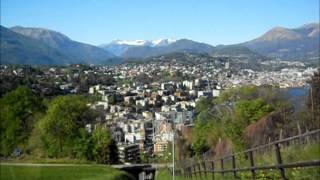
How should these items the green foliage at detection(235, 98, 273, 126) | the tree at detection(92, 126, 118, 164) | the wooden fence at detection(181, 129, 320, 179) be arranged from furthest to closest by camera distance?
the tree at detection(92, 126, 118, 164) → the green foliage at detection(235, 98, 273, 126) → the wooden fence at detection(181, 129, 320, 179)

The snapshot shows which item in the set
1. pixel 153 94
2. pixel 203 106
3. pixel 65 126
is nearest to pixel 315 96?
pixel 65 126

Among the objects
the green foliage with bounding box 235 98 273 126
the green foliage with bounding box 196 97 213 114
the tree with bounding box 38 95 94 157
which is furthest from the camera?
the green foliage with bounding box 196 97 213 114

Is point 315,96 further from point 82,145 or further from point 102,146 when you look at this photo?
point 102,146

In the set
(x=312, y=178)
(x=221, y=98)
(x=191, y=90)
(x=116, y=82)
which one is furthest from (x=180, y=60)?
(x=312, y=178)

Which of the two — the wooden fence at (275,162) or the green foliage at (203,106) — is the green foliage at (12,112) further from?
the green foliage at (203,106)

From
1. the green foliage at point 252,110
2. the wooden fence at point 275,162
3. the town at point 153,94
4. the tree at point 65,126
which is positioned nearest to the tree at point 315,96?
the green foliage at point 252,110

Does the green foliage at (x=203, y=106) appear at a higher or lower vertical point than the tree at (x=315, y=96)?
lower

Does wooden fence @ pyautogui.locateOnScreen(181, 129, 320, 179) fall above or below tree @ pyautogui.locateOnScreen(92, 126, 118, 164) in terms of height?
above

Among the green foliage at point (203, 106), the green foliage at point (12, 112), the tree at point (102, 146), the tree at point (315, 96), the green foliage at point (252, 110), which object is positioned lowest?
the tree at point (102, 146)

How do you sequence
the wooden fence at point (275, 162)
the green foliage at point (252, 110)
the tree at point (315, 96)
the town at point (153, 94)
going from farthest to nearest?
1. the town at point (153, 94)
2. the green foliage at point (252, 110)
3. the tree at point (315, 96)
4. the wooden fence at point (275, 162)

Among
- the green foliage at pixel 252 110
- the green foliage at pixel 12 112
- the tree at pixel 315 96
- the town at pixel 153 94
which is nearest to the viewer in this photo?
the green foliage at pixel 12 112

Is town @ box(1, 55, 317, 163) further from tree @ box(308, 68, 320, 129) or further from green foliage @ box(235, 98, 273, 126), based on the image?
tree @ box(308, 68, 320, 129)

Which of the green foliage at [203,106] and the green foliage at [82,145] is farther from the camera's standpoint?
the green foliage at [203,106]

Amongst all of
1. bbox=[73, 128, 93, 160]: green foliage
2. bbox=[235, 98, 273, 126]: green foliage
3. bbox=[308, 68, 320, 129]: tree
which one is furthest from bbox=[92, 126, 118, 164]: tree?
bbox=[308, 68, 320, 129]: tree
